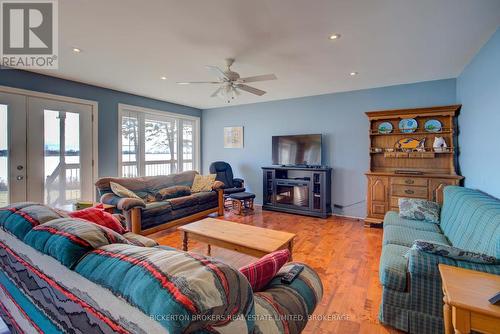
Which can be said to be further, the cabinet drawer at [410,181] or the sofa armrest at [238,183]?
the sofa armrest at [238,183]

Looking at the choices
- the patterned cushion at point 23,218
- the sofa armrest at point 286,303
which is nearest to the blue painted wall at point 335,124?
the sofa armrest at point 286,303

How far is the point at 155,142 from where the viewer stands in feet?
18.7

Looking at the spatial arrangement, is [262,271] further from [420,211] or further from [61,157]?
[61,157]

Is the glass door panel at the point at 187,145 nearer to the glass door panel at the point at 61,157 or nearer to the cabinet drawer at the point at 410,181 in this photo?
the glass door panel at the point at 61,157

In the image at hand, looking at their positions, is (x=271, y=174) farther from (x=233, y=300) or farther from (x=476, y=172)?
(x=233, y=300)

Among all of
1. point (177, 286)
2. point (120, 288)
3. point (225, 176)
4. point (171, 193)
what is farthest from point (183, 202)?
point (177, 286)

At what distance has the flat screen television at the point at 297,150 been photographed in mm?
4938

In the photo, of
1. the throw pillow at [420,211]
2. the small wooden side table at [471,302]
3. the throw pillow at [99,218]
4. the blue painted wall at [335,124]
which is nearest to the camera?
the small wooden side table at [471,302]

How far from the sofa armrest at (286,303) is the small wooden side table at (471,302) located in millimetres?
611

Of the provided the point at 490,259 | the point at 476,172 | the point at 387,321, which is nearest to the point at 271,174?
the point at 476,172

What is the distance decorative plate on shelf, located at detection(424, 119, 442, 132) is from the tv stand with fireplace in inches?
67.9

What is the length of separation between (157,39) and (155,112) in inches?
123

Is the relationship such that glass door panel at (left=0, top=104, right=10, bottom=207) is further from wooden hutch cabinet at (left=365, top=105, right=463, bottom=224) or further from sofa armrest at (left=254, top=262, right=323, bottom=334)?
wooden hutch cabinet at (left=365, top=105, right=463, bottom=224)

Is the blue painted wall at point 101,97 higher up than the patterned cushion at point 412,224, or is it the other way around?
the blue painted wall at point 101,97
